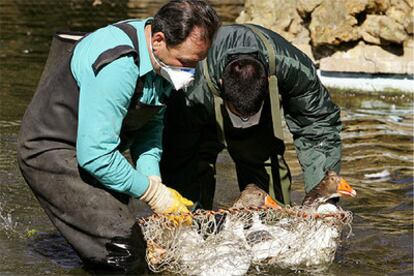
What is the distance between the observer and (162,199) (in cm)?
504

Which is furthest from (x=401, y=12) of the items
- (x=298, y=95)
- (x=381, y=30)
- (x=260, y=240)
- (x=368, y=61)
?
(x=260, y=240)

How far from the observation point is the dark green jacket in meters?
5.88

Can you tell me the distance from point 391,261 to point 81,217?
2.39 m

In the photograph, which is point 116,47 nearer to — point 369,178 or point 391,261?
point 391,261

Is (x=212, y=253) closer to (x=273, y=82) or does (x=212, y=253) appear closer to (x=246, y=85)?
(x=246, y=85)

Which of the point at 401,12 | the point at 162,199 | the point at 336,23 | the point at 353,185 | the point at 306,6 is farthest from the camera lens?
the point at 306,6

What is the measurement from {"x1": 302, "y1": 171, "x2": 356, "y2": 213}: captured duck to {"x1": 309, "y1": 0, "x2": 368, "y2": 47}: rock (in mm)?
6529

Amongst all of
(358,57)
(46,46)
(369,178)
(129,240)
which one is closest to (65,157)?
(129,240)

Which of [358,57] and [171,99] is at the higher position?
[171,99]

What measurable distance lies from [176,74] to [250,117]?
0.84 metres

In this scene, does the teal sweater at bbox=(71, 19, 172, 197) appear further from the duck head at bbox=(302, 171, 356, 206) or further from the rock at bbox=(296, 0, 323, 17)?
the rock at bbox=(296, 0, 323, 17)

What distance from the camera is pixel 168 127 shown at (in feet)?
20.5

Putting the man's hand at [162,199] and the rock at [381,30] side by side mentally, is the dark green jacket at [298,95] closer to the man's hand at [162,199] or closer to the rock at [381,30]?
the man's hand at [162,199]

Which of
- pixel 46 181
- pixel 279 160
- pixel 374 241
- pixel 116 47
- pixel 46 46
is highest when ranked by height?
pixel 116 47
